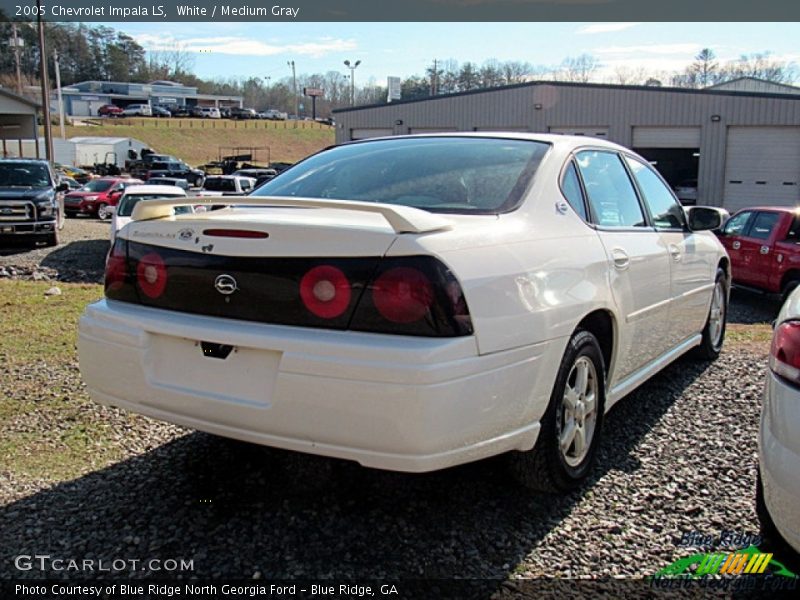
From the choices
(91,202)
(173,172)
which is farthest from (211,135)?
(91,202)

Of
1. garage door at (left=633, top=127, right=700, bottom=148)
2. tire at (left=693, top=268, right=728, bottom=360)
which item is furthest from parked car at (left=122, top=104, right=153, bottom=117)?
tire at (left=693, top=268, right=728, bottom=360)

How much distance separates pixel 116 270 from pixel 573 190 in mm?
2221

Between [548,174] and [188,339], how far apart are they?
6.04ft

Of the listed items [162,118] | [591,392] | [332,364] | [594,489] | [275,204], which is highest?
[162,118]

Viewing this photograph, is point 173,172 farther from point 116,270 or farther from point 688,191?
point 116,270

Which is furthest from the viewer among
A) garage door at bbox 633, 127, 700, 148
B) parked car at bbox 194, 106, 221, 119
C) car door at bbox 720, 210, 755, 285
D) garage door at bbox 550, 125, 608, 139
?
parked car at bbox 194, 106, 221, 119

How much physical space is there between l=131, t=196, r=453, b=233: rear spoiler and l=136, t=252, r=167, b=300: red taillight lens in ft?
0.70

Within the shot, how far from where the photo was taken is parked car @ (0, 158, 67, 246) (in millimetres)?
14484

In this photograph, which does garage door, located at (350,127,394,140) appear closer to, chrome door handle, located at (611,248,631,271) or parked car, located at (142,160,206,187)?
parked car, located at (142,160,206,187)

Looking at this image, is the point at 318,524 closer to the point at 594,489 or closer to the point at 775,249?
the point at 594,489

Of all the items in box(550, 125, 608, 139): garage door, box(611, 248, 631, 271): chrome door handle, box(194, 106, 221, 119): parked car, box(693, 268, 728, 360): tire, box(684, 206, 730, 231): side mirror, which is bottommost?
box(693, 268, 728, 360): tire

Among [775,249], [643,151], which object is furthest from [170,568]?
[643,151]

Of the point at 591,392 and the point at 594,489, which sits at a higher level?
the point at 591,392

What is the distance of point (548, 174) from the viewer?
3.54m
